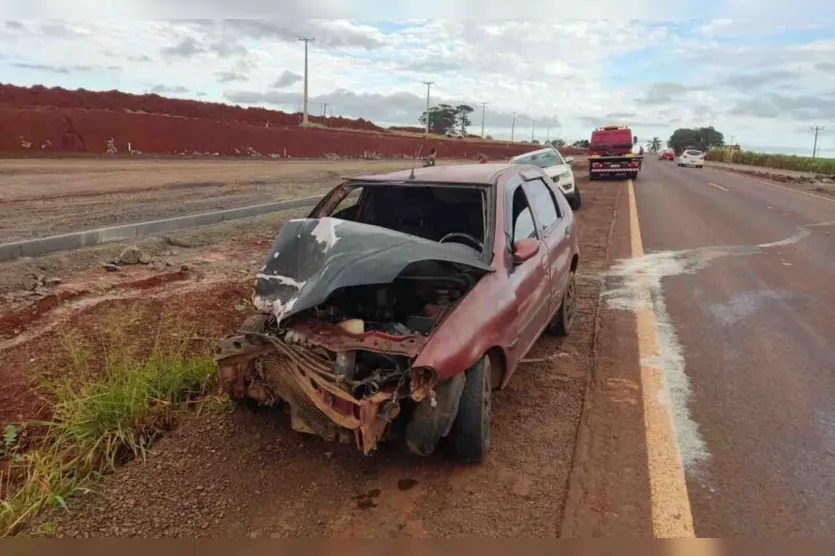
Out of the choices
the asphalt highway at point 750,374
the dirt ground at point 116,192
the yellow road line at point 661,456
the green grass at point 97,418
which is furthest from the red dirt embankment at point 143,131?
the green grass at point 97,418

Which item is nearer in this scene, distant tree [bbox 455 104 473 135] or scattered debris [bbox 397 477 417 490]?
scattered debris [bbox 397 477 417 490]

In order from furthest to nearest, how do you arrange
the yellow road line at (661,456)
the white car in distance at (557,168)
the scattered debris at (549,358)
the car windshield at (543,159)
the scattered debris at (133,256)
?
the car windshield at (543,159)
the white car in distance at (557,168)
the scattered debris at (133,256)
the scattered debris at (549,358)
the yellow road line at (661,456)

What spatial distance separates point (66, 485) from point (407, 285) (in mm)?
2191

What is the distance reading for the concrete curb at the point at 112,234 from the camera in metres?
8.14

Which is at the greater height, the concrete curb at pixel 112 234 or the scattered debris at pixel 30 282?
the concrete curb at pixel 112 234

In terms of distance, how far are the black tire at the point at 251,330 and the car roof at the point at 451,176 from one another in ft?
5.09

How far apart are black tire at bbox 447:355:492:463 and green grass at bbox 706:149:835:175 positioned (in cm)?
4676

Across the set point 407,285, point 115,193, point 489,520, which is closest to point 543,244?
point 407,285

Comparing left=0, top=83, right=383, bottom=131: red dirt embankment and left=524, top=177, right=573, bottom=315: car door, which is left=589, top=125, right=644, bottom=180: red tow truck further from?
left=0, top=83, right=383, bottom=131: red dirt embankment

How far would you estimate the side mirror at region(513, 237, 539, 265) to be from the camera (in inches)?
157

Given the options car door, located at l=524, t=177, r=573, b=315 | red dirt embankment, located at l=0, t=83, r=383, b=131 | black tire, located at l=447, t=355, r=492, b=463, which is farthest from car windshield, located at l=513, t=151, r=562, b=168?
red dirt embankment, located at l=0, t=83, r=383, b=131

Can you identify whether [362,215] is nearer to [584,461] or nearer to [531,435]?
[531,435]

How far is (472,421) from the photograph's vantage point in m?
3.45

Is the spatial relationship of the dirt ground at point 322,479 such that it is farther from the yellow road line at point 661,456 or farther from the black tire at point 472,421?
the yellow road line at point 661,456
